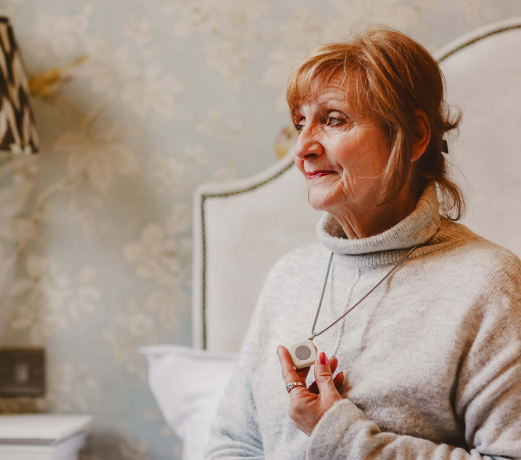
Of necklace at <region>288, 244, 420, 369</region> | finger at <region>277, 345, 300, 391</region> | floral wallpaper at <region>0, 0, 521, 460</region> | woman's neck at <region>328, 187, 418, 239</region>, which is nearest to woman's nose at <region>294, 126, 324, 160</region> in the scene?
woman's neck at <region>328, 187, 418, 239</region>

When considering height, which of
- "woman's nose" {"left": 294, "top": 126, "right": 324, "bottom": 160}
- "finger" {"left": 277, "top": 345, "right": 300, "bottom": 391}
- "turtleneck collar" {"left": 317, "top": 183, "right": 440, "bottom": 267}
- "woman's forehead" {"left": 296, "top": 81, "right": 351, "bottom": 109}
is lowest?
"finger" {"left": 277, "top": 345, "right": 300, "bottom": 391}

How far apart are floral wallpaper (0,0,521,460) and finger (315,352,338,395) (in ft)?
2.69

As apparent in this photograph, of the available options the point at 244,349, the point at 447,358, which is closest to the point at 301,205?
the point at 244,349

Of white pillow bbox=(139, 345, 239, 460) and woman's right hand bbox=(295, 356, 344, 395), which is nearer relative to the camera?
woman's right hand bbox=(295, 356, 344, 395)

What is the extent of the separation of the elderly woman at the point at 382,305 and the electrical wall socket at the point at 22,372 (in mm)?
832

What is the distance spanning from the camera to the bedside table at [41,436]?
1.32 m

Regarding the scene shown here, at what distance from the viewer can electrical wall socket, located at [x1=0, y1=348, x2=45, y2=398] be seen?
1580mm

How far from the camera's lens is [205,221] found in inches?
57.6

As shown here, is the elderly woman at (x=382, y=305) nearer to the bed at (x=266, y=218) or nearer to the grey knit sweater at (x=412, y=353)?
the grey knit sweater at (x=412, y=353)

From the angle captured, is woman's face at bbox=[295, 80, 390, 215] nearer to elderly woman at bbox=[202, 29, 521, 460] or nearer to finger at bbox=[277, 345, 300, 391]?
elderly woman at bbox=[202, 29, 521, 460]

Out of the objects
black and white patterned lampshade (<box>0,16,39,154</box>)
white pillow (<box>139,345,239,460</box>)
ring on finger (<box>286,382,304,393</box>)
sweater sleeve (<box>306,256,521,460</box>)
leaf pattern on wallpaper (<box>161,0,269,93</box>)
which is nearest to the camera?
sweater sleeve (<box>306,256,521,460</box>)

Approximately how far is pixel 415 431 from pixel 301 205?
2.50 ft

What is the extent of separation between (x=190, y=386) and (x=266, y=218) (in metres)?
0.49

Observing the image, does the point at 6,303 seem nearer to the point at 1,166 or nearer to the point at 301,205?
the point at 1,166
